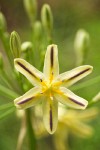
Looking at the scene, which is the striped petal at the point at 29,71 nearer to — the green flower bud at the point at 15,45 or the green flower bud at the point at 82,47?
the green flower bud at the point at 15,45

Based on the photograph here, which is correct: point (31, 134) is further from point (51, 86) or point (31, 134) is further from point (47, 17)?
point (47, 17)

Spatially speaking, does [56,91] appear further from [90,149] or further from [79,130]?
[90,149]

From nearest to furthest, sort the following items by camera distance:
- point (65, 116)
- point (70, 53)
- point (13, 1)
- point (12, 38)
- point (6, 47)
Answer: point (12, 38) → point (6, 47) → point (65, 116) → point (70, 53) → point (13, 1)

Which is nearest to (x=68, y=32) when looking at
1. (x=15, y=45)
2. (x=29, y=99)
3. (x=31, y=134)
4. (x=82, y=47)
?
(x=82, y=47)

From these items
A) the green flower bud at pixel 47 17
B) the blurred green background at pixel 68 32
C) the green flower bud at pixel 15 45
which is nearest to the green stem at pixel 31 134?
the green flower bud at pixel 15 45

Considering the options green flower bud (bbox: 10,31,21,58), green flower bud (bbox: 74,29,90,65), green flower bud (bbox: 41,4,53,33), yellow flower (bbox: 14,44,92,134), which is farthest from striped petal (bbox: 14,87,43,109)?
green flower bud (bbox: 74,29,90,65)

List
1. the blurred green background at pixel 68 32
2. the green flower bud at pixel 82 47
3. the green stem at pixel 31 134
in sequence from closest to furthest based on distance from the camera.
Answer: the green stem at pixel 31 134 → the green flower bud at pixel 82 47 → the blurred green background at pixel 68 32

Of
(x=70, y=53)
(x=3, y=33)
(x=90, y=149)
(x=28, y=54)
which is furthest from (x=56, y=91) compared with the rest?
(x=70, y=53)

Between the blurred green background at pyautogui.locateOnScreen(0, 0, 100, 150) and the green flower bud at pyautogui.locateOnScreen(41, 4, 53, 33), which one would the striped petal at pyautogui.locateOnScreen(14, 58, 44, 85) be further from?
the blurred green background at pyautogui.locateOnScreen(0, 0, 100, 150)
